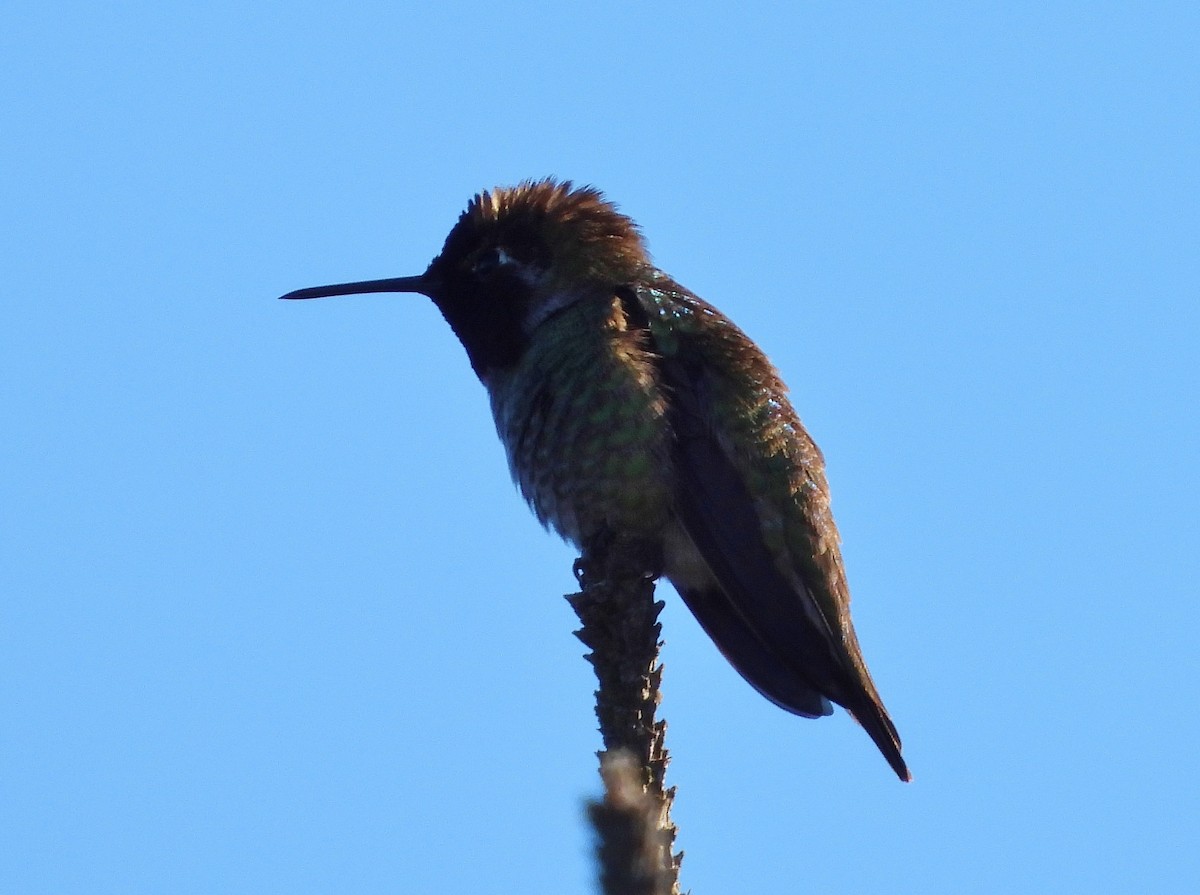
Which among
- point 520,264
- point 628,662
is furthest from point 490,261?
point 628,662

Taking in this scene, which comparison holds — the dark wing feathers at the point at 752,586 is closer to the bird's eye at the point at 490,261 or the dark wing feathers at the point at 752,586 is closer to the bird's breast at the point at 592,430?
the bird's breast at the point at 592,430

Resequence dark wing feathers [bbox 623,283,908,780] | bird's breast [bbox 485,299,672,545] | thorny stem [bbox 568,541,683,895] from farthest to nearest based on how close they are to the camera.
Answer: bird's breast [bbox 485,299,672,545] < dark wing feathers [bbox 623,283,908,780] < thorny stem [bbox 568,541,683,895]

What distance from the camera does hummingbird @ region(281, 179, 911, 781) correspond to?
4.89 metres

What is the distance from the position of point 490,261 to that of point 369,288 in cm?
67

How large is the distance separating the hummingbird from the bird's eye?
1.06 ft

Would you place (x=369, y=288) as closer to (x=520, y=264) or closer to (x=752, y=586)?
(x=520, y=264)

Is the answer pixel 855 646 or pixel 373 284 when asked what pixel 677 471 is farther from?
pixel 373 284

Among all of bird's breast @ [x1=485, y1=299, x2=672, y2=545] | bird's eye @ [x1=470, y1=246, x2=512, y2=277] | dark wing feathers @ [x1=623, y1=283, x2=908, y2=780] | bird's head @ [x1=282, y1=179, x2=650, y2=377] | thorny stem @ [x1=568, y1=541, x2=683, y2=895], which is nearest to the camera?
thorny stem @ [x1=568, y1=541, x2=683, y2=895]

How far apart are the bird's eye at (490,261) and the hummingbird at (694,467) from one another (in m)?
0.32

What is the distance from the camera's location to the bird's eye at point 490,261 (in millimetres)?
6070

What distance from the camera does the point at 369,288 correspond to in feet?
21.1

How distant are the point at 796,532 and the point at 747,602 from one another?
363mm

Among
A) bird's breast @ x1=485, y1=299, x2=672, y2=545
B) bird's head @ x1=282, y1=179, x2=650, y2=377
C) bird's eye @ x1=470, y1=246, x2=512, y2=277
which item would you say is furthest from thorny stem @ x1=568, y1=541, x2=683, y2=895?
bird's eye @ x1=470, y1=246, x2=512, y2=277

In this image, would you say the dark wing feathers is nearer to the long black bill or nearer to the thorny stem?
the thorny stem
